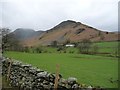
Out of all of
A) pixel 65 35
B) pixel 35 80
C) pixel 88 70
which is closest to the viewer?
pixel 35 80

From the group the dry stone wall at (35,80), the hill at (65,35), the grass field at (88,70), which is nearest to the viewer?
the dry stone wall at (35,80)

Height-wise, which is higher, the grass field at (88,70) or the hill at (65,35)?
the hill at (65,35)

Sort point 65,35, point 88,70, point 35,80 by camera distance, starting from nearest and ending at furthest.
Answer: point 35,80 < point 88,70 < point 65,35

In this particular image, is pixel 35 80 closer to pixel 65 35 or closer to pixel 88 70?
pixel 88 70

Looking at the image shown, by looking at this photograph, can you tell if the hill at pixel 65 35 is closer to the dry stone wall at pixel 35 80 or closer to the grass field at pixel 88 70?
the grass field at pixel 88 70

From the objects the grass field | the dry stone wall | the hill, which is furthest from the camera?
the hill

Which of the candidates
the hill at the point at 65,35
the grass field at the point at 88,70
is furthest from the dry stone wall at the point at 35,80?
the hill at the point at 65,35

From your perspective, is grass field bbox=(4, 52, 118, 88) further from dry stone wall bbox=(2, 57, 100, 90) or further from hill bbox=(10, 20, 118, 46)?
hill bbox=(10, 20, 118, 46)

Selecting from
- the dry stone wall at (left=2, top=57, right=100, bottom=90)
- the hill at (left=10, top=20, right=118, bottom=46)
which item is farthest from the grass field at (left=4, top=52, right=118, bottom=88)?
the hill at (left=10, top=20, right=118, bottom=46)

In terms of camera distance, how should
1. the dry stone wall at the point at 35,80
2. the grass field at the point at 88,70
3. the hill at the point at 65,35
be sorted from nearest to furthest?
the dry stone wall at the point at 35,80 → the grass field at the point at 88,70 → the hill at the point at 65,35

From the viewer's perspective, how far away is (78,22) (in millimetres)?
190625

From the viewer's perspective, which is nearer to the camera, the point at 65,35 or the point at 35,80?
the point at 35,80

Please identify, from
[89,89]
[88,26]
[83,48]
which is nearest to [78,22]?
[88,26]

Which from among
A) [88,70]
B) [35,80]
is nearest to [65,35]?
[88,70]
